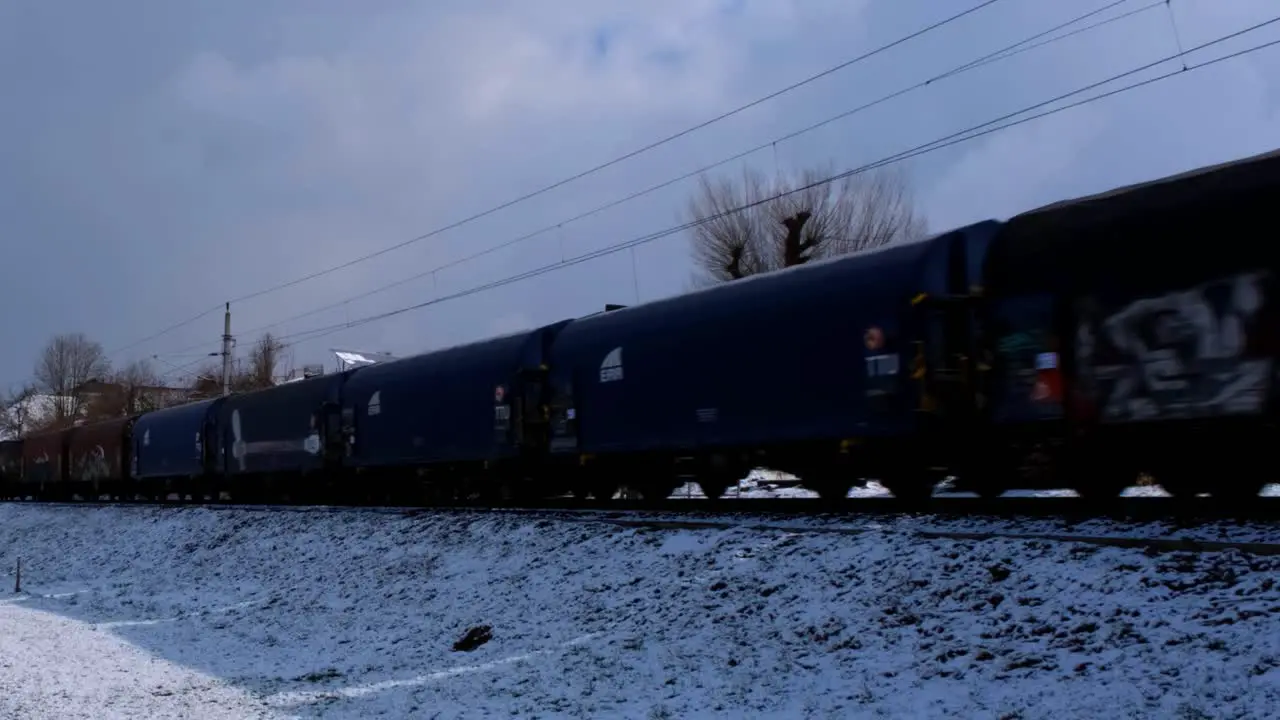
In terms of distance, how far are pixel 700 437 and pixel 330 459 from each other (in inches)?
489

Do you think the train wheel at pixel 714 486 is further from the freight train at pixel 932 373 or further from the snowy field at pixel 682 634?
the snowy field at pixel 682 634

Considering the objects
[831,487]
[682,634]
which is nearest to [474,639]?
[682,634]

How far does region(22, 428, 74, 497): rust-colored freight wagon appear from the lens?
43281 mm

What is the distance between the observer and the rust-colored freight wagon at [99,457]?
38062 millimetres

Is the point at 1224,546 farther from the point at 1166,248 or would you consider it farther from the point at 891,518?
the point at 891,518

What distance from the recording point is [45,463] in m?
44.9

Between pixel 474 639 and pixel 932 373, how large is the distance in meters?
5.84

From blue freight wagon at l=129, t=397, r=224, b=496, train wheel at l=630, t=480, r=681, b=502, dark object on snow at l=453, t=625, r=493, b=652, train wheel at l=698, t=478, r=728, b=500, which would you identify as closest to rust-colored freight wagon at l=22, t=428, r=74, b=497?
blue freight wagon at l=129, t=397, r=224, b=496

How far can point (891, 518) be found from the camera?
1155 cm

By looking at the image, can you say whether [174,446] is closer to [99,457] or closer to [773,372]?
[99,457]

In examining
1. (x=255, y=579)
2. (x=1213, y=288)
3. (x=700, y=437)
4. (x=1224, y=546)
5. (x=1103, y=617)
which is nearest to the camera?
(x=1103, y=617)

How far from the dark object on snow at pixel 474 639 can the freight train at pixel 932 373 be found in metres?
5.23

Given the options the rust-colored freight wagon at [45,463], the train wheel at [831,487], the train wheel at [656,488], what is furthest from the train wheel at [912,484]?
the rust-colored freight wagon at [45,463]

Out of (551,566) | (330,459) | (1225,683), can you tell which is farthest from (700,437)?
(330,459)
